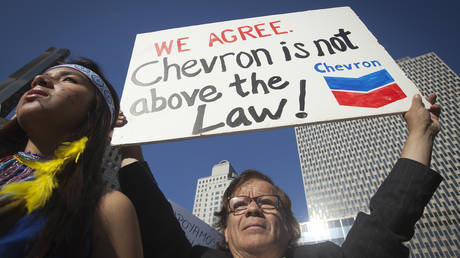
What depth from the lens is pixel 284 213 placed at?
5.40ft

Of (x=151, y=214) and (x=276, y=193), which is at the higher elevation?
(x=151, y=214)

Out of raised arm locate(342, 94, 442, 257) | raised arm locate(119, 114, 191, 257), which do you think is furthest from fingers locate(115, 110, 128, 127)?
raised arm locate(342, 94, 442, 257)

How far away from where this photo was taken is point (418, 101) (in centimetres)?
125

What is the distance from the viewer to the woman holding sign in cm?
97

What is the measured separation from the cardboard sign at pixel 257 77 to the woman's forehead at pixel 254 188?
2.16 feet

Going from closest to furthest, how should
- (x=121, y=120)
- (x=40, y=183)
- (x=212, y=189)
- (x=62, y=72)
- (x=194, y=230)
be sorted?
(x=40, y=183) < (x=62, y=72) < (x=121, y=120) < (x=194, y=230) < (x=212, y=189)

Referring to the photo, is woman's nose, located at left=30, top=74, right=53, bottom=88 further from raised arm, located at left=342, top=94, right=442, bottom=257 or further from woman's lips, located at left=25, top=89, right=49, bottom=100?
raised arm, located at left=342, top=94, right=442, bottom=257

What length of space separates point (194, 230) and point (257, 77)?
225cm

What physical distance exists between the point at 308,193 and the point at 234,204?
74620 millimetres

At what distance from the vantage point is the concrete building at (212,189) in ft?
247

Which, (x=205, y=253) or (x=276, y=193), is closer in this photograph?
(x=205, y=253)

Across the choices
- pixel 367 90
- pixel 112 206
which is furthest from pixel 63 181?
pixel 367 90

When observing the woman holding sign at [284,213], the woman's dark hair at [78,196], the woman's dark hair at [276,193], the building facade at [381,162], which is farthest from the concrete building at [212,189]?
the woman's dark hair at [78,196]

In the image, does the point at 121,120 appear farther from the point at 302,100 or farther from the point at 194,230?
the point at 194,230
